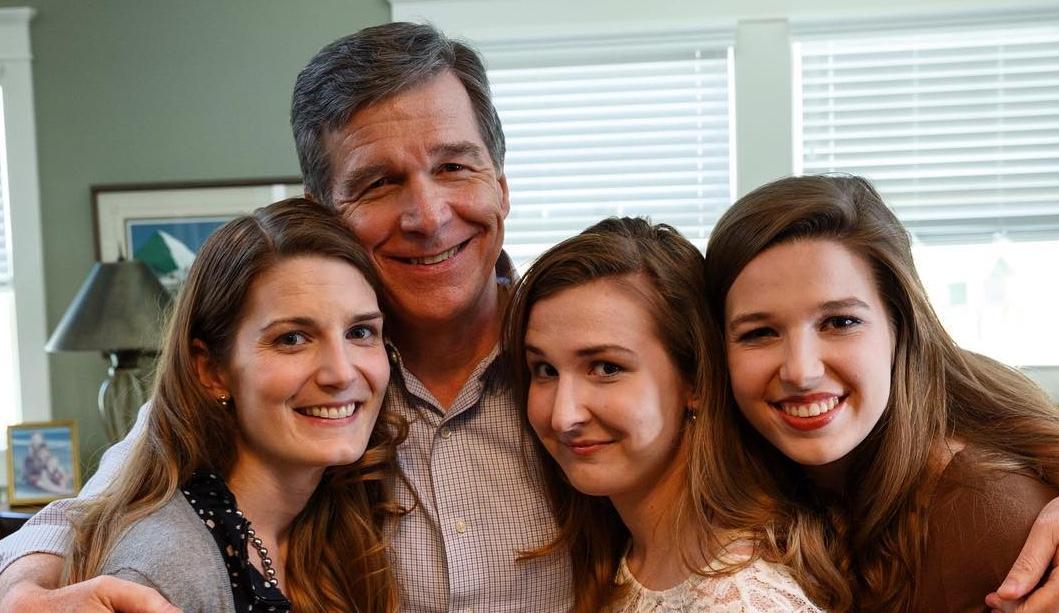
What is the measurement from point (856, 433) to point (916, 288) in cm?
26

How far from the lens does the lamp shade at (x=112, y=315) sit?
145 inches

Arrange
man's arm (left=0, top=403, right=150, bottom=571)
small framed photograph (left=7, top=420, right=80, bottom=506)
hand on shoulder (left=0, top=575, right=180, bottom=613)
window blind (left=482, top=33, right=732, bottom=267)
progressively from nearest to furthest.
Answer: hand on shoulder (left=0, top=575, right=180, bottom=613) → man's arm (left=0, top=403, right=150, bottom=571) → small framed photograph (left=7, top=420, right=80, bottom=506) → window blind (left=482, top=33, right=732, bottom=267)

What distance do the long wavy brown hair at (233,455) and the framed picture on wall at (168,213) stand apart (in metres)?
2.69

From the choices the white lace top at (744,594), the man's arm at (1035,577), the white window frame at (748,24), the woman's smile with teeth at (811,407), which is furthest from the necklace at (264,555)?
the white window frame at (748,24)

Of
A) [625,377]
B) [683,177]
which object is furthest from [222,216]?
[625,377]

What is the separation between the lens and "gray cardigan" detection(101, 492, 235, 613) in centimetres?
140

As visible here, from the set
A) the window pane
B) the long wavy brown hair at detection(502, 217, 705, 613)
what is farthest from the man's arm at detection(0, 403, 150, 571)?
the window pane

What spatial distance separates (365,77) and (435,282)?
0.38 meters

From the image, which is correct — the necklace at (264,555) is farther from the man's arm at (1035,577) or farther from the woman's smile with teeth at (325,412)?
the man's arm at (1035,577)

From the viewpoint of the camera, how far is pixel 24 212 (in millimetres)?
4383

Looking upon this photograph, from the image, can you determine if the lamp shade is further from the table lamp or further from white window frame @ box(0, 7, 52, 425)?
white window frame @ box(0, 7, 52, 425)

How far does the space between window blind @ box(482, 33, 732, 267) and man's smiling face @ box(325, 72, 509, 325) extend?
98.6 inches

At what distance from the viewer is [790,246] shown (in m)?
1.53

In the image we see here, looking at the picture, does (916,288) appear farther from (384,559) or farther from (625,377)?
(384,559)
